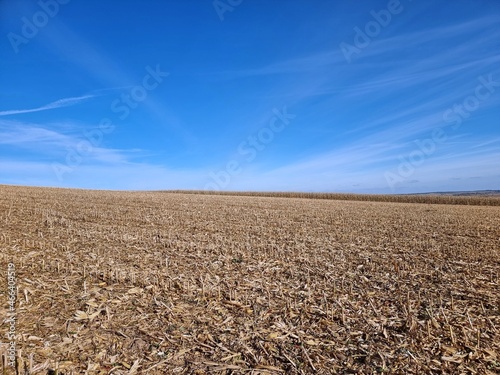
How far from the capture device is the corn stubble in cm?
405

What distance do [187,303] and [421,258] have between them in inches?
313

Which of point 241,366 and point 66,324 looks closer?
point 241,366

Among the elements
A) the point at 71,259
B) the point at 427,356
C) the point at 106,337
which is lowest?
the point at 427,356

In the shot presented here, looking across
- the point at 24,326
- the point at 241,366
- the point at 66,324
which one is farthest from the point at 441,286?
the point at 24,326

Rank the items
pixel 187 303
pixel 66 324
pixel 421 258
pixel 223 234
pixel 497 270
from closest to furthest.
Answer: pixel 66 324 < pixel 187 303 < pixel 497 270 < pixel 421 258 < pixel 223 234

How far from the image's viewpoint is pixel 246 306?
5.61 m

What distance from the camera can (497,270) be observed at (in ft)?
27.5

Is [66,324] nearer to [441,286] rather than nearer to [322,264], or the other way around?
[322,264]

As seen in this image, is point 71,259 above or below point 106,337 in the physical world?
above

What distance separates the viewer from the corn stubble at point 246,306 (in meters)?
4.05
